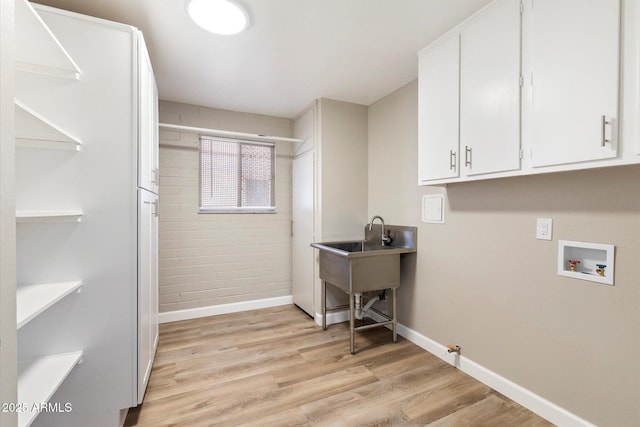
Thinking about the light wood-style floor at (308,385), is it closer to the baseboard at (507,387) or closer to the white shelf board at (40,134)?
the baseboard at (507,387)

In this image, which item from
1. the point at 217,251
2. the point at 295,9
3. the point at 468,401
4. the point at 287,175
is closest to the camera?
the point at 295,9

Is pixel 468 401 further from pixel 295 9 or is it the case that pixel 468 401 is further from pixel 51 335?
pixel 295 9

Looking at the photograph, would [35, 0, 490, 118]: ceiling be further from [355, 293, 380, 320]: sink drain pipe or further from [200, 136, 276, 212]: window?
[355, 293, 380, 320]: sink drain pipe

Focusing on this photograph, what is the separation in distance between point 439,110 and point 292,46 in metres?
1.16

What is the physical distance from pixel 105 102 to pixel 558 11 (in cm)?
232

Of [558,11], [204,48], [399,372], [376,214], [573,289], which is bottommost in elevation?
[399,372]

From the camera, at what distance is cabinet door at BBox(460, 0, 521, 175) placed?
154 cm

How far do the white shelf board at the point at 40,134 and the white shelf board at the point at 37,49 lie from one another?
8.6 inches

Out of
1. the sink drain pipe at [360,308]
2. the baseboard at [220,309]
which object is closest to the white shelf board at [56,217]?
the baseboard at [220,309]

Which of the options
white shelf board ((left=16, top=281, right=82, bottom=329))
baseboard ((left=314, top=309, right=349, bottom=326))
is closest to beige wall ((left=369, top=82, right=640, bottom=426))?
baseboard ((left=314, top=309, right=349, bottom=326))

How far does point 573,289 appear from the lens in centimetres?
152

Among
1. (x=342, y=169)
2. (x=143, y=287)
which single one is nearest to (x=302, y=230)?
(x=342, y=169)

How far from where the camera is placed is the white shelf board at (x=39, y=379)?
3.56 feet

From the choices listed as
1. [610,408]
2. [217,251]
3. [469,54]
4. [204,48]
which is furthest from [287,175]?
[610,408]
